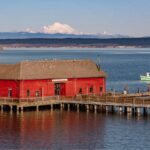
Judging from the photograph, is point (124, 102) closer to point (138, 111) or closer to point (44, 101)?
point (138, 111)

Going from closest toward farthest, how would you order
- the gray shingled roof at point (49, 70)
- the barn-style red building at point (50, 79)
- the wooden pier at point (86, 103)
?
the wooden pier at point (86, 103) → the barn-style red building at point (50, 79) → the gray shingled roof at point (49, 70)

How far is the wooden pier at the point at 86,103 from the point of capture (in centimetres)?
6994

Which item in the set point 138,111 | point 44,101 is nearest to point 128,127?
point 138,111

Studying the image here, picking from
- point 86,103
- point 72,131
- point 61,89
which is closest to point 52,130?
point 72,131

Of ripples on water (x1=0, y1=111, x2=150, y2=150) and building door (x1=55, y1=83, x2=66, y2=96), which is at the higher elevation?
building door (x1=55, y1=83, x2=66, y2=96)

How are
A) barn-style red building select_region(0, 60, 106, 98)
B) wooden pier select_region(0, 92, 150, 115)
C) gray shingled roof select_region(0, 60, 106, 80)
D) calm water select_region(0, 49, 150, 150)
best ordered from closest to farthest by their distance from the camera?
calm water select_region(0, 49, 150, 150)
wooden pier select_region(0, 92, 150, 115)
barn-style red building select_region(0, 60, 106, 98)
gray shingled roof select_region(0, 60, 106, 80)

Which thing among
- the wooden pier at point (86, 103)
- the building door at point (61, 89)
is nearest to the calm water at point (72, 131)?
the wooden pier at point (86, 103)

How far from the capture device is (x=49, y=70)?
7556 centimetres

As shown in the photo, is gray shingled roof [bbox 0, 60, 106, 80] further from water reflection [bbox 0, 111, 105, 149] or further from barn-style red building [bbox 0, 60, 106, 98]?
water reflection [bbox 0, 111, 105, 149]

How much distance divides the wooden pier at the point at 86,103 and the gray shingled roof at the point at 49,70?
278cm

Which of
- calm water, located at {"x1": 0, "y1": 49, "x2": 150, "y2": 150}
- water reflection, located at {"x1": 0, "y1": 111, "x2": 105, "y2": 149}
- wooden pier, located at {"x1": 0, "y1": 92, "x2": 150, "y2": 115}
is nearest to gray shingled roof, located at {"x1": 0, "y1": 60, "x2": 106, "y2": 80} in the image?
wooden pier, located at {"x1": 0, "y1": 92, "x2": 150, "y2": 115}

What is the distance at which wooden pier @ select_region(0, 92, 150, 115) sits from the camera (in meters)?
69.9

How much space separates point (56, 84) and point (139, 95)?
31.5ft

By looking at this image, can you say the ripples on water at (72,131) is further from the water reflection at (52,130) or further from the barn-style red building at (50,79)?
the barn-style red building at (50,79)
